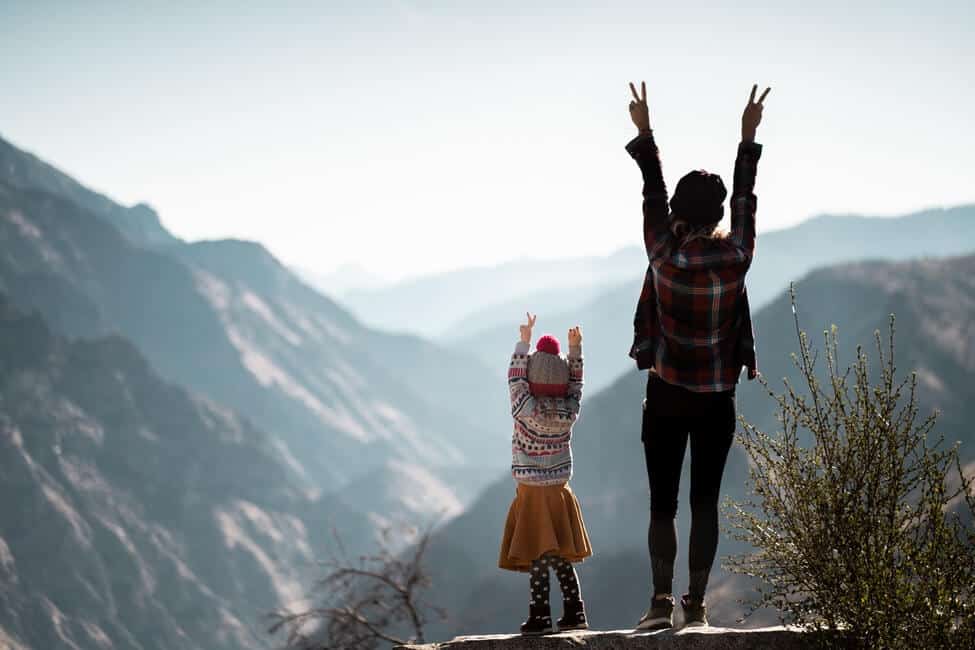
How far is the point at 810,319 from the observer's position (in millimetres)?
128250

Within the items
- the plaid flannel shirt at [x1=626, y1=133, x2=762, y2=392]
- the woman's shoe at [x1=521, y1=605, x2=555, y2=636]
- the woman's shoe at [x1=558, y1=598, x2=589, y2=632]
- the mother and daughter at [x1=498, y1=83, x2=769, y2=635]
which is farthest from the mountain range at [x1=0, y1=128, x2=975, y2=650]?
the plaid flannel shirt at [x1=626, y1=133, x2=762, y2=392]

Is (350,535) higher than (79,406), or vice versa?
(79,406)

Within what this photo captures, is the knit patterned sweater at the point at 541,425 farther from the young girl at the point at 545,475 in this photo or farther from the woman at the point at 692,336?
the woman at the point at 692,336

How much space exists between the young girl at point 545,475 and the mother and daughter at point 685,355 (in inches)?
0.6

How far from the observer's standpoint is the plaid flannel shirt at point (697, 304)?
519 centimetres

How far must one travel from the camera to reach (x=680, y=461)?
5.37 meters

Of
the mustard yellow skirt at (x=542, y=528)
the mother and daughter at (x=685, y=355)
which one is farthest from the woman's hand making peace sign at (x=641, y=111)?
the mustard yellow skirt at (x=542, y=528)

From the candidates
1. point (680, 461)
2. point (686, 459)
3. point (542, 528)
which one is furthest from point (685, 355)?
point (686, 459)

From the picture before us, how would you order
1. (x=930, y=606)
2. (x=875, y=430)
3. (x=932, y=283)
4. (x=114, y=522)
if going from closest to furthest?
1. (x=930, y=606)
2. (x=875, y=430)
3. (x=932, y=283)
4. (x=114, y=522)

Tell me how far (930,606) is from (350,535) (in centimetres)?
18568

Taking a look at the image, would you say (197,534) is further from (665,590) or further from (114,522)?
(665,590)

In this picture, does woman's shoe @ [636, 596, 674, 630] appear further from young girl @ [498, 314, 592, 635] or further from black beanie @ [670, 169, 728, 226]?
black beanie @ [670, 169, 728, 226]

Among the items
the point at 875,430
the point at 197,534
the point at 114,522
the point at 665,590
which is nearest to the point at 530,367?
the point at 665,590

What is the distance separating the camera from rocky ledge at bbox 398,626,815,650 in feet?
17.1
